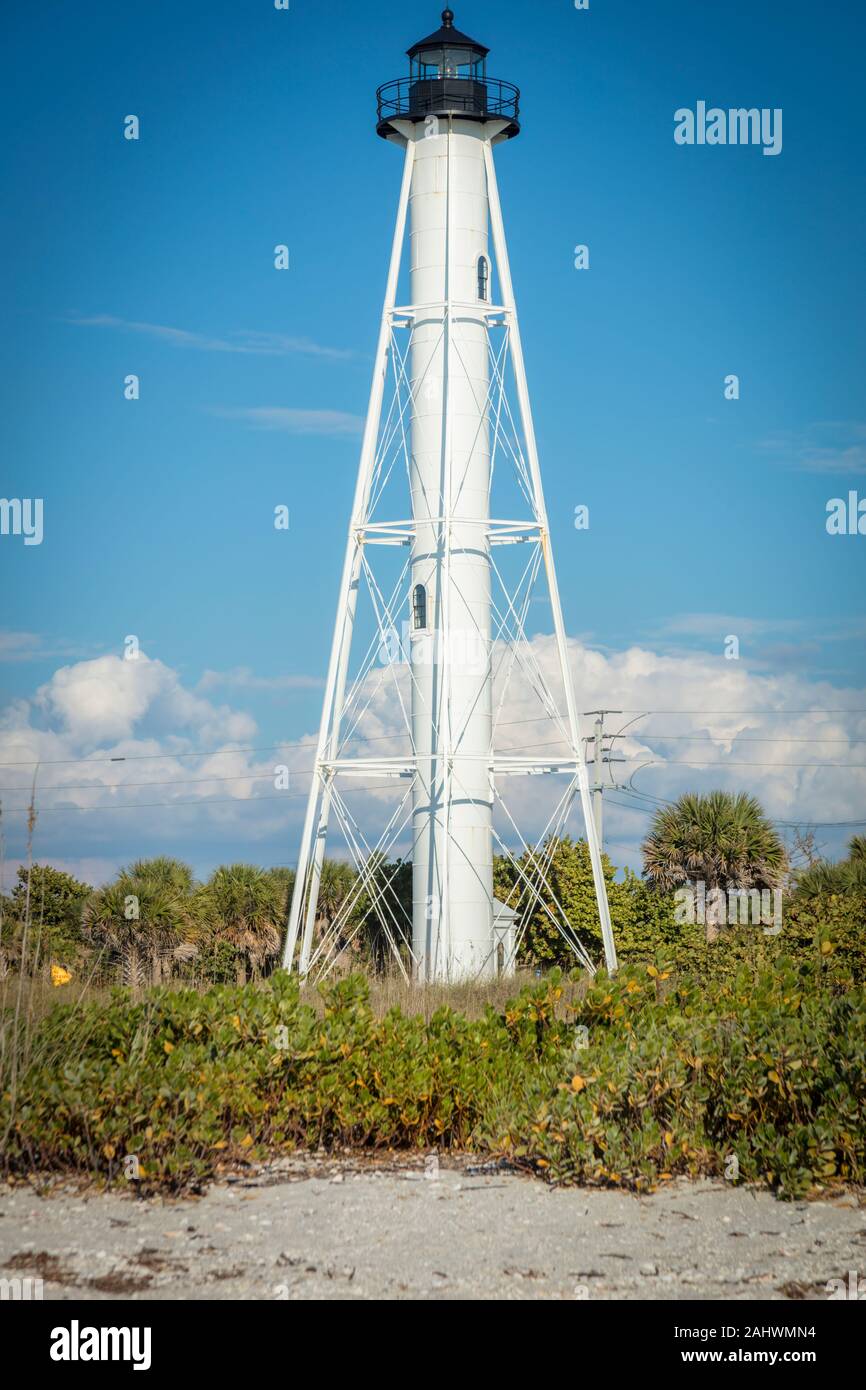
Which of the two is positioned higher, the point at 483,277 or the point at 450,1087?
the point at 483,277

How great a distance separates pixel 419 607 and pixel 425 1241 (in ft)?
62.4

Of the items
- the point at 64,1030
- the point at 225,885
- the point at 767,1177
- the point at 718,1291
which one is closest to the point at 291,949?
the point at 225,885

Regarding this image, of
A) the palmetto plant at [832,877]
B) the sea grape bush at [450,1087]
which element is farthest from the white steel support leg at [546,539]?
the sea grape bush at [450,1087]

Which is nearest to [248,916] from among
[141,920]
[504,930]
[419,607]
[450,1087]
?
[141,920]

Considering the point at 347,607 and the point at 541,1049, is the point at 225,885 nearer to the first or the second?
the point at 347,607

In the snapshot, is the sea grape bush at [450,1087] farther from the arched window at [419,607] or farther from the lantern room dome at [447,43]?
the lantern room dome at [447,43]

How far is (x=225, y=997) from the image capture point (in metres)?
13.2

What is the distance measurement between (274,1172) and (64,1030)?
6.67 ft

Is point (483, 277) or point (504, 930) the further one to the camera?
point (504, 930)

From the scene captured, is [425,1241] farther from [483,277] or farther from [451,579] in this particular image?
[483,277]

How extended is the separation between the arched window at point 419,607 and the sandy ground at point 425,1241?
664 inches

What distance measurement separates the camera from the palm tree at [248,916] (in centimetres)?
3544

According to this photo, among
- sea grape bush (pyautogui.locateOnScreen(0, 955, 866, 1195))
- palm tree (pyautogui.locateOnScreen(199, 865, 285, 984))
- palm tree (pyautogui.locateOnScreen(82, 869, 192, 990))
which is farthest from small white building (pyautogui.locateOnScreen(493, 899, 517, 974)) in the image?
sea grape bush (pyautogui.locateOnScreen(0, 955, 866, 1195))

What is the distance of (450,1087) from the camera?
12.7 metres
